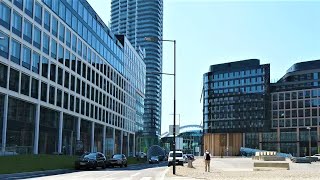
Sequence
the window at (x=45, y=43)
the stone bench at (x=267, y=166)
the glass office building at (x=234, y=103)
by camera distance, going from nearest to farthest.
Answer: the stone bench at (x=267, y=166) → the window at (x=45, y=43) → the glass office building at (x=234, y=103)

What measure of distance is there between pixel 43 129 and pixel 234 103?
105770 millimetres

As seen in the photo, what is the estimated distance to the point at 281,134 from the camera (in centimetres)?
15138

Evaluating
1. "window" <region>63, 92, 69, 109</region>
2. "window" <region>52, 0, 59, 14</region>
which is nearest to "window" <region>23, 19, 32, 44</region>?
"window" <region>52, 0, 59, 14</region>

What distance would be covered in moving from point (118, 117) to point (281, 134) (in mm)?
68269

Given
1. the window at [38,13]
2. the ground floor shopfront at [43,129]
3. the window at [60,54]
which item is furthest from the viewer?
the window at [60,54]

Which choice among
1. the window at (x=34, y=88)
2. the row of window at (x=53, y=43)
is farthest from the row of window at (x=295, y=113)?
the window at (x=34, y=88)

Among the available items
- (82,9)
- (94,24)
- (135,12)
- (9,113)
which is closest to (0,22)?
(9,113)

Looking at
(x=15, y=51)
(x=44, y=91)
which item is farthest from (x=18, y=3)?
(x=44, y=91)

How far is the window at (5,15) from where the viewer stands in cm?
5069

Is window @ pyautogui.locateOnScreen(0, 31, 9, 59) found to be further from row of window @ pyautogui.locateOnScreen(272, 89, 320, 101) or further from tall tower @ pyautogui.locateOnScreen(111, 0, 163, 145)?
row of window @ pyautogui.locateOnScreen(272, 89, 320, 101)

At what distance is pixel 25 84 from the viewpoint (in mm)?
56219

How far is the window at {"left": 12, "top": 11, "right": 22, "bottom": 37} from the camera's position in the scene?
5347 centimetres

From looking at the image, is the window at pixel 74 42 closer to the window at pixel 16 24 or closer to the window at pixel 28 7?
the window at pixel 28 7

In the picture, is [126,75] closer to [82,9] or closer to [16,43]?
[82,9]
